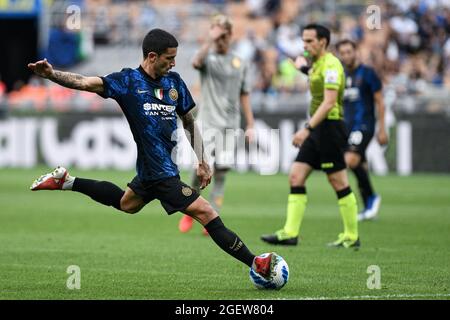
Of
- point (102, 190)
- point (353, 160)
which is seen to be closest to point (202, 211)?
point (102, 190)

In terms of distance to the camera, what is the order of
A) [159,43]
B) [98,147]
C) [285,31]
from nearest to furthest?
[159,43], [98,147], [285,31]

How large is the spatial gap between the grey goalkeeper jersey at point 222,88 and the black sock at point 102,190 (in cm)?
444

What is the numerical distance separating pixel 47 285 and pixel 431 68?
20.5 metres

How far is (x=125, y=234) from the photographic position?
13.4m

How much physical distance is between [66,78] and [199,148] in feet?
4.56

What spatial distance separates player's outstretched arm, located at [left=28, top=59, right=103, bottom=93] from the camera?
26.4 ft

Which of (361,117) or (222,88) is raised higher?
(222,88)

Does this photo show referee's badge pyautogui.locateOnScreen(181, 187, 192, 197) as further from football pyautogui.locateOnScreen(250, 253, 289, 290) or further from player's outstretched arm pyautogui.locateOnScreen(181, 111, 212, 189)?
football pyautogui.locateOnScreen(250, 253, 289, 290)

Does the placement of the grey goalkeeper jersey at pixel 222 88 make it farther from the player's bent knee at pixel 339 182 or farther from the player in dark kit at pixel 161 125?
the player in dark kit at pixel 161 125

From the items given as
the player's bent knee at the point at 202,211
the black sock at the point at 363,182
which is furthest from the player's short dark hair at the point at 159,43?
the black sock at the point at 363,182

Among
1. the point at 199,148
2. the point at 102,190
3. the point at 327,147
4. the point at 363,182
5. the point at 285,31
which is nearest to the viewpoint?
the point at 199,148

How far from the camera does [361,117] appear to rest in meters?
15.5

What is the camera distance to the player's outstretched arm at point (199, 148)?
29.4 feet

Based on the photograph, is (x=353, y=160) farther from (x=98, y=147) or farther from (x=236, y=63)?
(x=98, y=147)
